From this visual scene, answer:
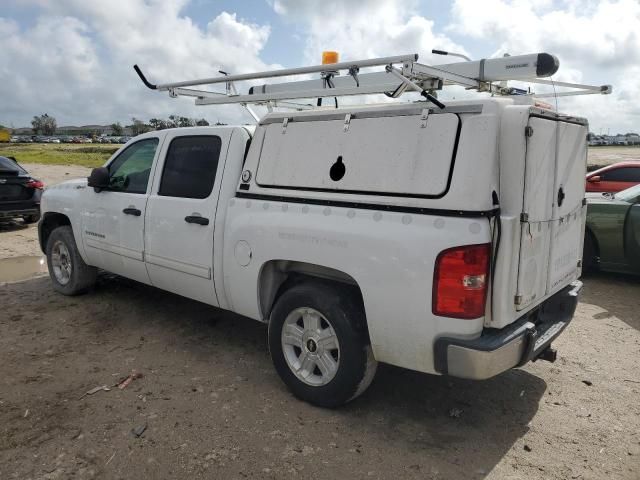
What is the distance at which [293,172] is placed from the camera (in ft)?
11.3

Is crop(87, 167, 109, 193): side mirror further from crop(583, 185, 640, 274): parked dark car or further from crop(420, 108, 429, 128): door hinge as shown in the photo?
crop(583, 185, 640, 274): parked dark car

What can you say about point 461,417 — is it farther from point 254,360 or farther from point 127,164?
point 127,164

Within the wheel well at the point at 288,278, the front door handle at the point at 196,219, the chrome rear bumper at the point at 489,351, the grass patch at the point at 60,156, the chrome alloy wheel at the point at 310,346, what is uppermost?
the grass patch at the point at 60,156

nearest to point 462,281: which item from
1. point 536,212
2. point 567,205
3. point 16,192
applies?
point 536,212

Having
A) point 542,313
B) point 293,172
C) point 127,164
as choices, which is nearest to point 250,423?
point 293,172

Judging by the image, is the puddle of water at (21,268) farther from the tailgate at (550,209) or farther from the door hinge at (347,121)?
the tailgate at (550,209)

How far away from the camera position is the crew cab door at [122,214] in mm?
4660

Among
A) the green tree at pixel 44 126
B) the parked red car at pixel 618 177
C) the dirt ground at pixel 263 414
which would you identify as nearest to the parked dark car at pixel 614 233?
the dirt ground at pixel 263 414

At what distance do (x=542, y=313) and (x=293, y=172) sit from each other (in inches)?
79.7

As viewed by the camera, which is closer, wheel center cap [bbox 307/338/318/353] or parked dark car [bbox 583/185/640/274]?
wheel center cap [bbox 307/338/318/353]

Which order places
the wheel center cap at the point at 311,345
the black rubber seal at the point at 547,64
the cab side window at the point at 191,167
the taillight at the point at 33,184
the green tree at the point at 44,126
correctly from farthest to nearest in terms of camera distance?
the green tree at the point at 44,126 < the taillight at the point at 33,184 < the cab side window at the point at 191,167 < the wheel center cap at the point at 311,345 < the black rubber seal at the point at 547,64

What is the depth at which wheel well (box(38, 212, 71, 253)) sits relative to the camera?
5.92 m

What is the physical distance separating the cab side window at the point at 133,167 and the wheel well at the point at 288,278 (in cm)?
176

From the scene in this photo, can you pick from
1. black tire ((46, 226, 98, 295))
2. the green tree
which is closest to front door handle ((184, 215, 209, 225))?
black tire ((46, 226, 98, 295))
